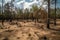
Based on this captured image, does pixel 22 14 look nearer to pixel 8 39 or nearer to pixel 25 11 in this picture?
pixel 25 11

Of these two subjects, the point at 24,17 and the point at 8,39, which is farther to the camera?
the point at 24,17

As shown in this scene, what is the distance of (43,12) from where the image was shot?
1383 cm

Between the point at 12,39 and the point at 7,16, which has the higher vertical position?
the point at 7,16

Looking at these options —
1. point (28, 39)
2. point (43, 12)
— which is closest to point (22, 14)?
point (43, 12)

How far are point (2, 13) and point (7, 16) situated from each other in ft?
2.63

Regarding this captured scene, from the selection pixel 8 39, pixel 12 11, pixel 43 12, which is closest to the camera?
pixel 8 39

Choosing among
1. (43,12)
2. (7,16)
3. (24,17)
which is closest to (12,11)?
(7,16)

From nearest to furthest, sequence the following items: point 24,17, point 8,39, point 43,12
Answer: point 8,39 < point 43,12 < point 24,17

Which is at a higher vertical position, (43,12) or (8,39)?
(43,12)

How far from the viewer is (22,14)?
67.6ft

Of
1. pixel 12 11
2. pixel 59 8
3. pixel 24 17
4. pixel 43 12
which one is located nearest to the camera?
pixel 43 12

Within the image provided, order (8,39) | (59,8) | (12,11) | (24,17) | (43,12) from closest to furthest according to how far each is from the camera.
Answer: (8,39)
(43,12)
(12,11)
(24,17)
(59,8)

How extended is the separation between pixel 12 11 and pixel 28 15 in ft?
13.4

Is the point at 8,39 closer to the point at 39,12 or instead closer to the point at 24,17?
the point at 39,12
